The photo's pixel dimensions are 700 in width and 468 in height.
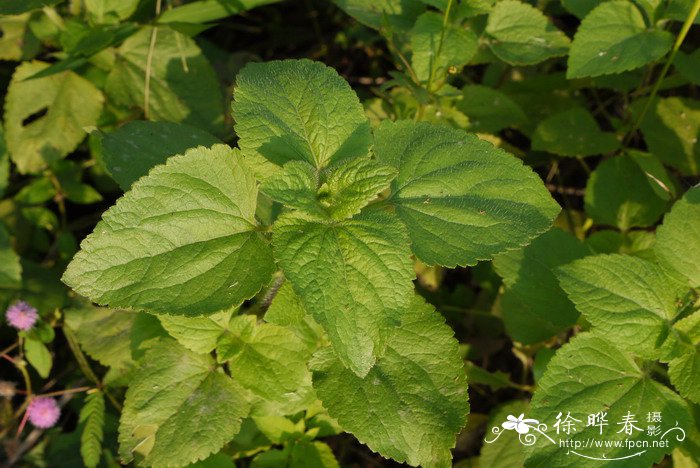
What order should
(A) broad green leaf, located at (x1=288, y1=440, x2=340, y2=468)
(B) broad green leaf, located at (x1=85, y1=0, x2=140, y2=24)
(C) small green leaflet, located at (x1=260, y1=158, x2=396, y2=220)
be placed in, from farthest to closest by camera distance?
(B) broad green leaf, located at (x1=85, y1=0, x2=140, y2=24) < (A) broad green leaf, located at (x1=288, y1=440, x2=340, y2=468) < (C) small green leaflet, located at (x1=260, y1=158, x2=396, y2=220)

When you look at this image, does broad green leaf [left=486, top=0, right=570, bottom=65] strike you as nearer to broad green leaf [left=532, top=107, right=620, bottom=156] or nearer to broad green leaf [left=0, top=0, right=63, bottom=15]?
broad green leaf [left=532, top=107, right=620, bottom=156]

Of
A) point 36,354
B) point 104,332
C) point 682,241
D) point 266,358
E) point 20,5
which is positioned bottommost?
point 36,354

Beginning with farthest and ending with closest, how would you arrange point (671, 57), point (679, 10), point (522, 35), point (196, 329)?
point (522, 35), point (671, 57), point (679, 10), point (196, 329)

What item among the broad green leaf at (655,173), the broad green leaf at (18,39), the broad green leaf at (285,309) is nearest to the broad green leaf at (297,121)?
the broad green leaf at (285,309)

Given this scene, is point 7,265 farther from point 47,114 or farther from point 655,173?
point 655,173

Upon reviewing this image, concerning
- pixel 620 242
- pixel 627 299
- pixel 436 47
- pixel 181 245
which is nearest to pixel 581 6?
pixel 436 47

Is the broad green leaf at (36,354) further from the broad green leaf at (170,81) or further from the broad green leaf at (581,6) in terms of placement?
the broad green leaf at (581,6)

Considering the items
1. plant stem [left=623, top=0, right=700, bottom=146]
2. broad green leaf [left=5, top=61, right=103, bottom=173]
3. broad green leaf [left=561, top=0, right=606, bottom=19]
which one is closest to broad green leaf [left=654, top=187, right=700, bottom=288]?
plant stem [left=623, top=0, right=700, bottom=146]
